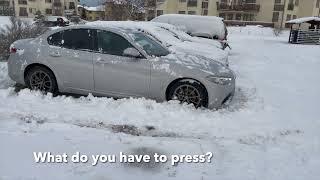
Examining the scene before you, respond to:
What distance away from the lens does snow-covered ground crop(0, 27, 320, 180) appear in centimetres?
434

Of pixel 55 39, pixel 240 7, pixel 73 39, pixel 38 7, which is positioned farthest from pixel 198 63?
pixel 38 7

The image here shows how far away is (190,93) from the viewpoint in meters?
6.66

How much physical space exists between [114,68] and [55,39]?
1.46m

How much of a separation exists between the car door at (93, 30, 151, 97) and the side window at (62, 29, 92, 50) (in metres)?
0.27

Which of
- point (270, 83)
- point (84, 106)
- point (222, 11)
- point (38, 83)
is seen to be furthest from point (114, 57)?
point (222, 11)

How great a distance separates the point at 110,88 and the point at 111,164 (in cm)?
262

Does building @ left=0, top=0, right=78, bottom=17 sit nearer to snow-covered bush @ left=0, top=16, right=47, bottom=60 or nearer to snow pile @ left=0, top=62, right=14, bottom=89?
snow-covered bush @ left=0, top=16, right=47, bottom=60

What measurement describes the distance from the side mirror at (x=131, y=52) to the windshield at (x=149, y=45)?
24 cm

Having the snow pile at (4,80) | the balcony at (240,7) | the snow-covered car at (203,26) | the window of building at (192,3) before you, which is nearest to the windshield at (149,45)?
the snow pile at (4,80)

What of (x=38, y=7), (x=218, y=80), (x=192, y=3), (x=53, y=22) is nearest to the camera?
(x=218, y=80)

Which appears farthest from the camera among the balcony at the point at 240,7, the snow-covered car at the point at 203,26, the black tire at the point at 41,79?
the balcony at the point at 240,7

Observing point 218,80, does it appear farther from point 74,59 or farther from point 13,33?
point 13,33

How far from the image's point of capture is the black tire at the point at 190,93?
6605 mm

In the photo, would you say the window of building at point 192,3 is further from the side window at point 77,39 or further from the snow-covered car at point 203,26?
the side window at point 77,39
